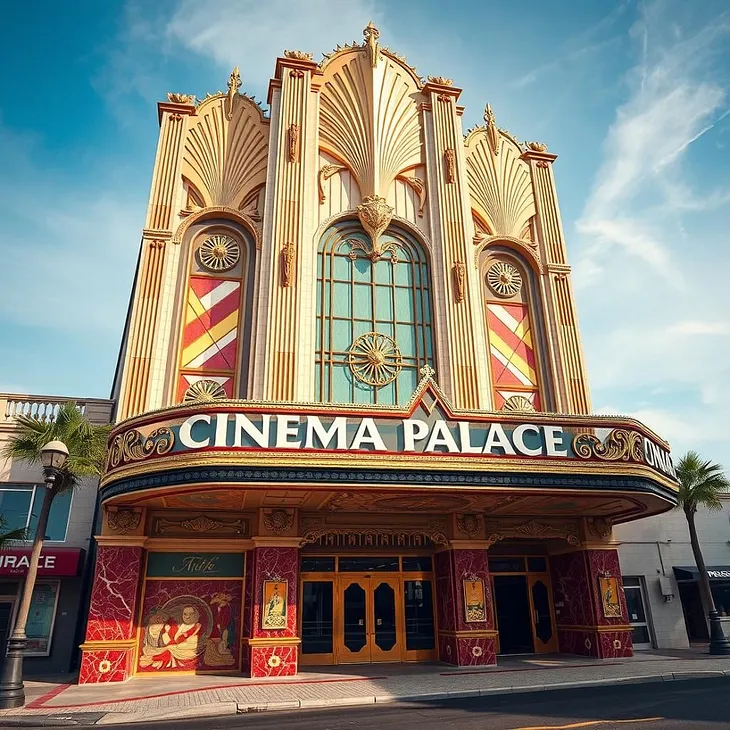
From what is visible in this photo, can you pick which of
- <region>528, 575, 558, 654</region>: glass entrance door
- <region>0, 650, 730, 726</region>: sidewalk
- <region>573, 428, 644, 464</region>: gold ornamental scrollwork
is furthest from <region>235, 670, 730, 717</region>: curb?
<region>528, 575, 558, 654</region>: glass entrance door

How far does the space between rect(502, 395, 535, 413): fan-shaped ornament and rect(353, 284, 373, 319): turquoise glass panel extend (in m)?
6.45

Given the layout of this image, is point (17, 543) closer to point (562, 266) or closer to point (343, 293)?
point (343, 293)

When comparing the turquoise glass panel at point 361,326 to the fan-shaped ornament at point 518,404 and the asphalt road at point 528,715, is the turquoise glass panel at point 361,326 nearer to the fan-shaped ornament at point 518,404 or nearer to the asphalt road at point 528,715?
the fan-shaped ornament at point 518,404

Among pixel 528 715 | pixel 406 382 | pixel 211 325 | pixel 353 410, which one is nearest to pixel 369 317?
pixel 406 382

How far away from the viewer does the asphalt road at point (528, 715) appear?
11.3m

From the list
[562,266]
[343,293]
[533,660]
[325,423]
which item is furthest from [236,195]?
[533,660]

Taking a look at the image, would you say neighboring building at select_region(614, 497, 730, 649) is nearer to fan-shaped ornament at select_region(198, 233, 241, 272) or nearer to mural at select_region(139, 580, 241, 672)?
mural at select_region(139, 580, 241, 672)

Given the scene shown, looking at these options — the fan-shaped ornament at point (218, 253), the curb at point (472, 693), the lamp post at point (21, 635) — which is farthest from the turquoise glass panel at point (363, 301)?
the curb at point (472, 693)

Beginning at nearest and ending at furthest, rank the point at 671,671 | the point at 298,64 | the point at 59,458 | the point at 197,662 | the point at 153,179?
the point at 59,458 → the point at 671,671 → the point at 197,662 → the point at 153,179 → the point at 298,64

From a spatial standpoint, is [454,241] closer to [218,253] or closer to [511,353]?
[511,353]

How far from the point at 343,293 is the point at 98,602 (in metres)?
13.5

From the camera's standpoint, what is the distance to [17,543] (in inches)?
818

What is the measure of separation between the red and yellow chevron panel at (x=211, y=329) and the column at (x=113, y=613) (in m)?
5.85

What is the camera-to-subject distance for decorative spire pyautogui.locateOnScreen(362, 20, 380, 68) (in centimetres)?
2651
